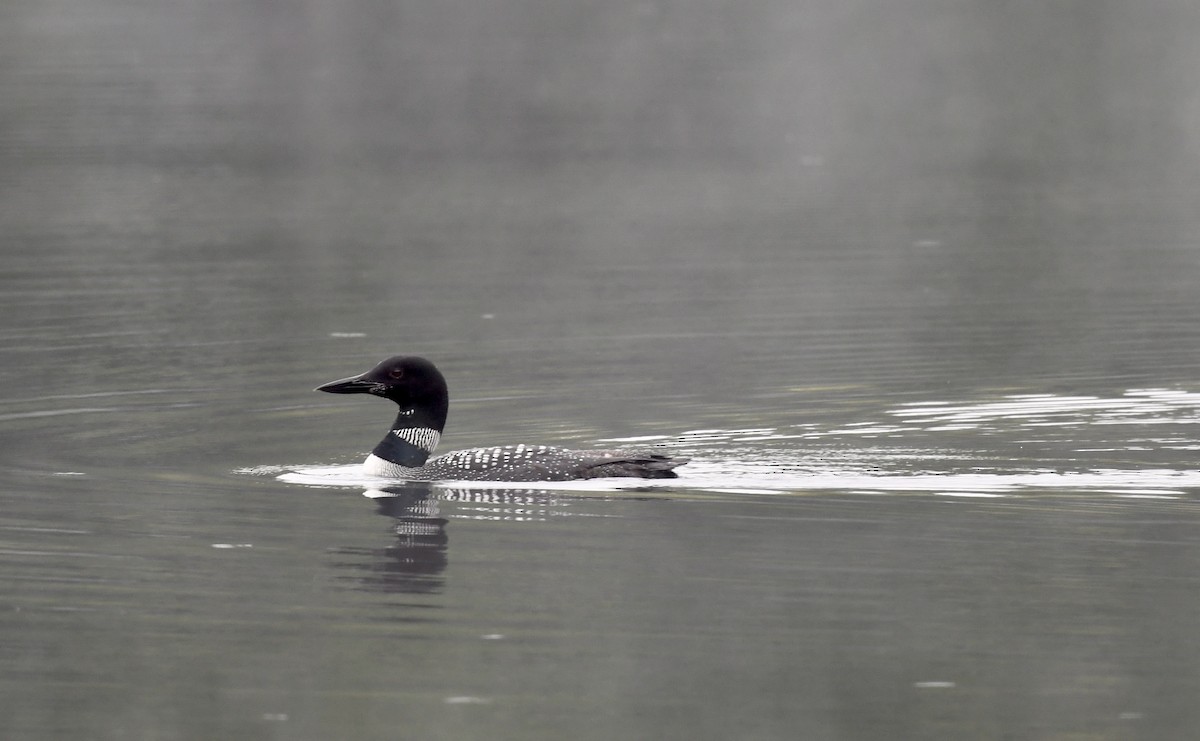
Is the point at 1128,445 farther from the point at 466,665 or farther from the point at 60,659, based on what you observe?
the point at 60,659

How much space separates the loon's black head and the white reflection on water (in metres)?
0.47

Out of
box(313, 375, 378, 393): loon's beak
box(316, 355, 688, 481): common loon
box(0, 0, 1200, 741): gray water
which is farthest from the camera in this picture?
box(313, 375, 378, 393): loon's beak

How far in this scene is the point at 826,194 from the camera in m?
28.1

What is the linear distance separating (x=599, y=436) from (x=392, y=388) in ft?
4.80

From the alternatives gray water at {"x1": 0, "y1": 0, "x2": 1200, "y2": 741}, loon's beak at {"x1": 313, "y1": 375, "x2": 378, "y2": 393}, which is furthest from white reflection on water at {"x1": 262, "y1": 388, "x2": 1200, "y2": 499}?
loon's beak at {"x1": 313, "y1": 375, "x2": 378, "y2": 393}

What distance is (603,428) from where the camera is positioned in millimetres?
12359

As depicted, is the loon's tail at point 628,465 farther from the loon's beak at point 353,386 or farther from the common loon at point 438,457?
the loon's beak at point 353,386

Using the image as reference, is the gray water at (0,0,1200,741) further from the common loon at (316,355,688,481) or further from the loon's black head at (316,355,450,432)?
the loon's black head at (316,355,450,432)

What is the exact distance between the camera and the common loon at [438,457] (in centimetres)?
1066

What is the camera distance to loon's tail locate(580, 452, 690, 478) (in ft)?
34.8

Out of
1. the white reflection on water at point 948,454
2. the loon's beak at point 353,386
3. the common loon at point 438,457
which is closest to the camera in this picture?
the white reflection on water at point 948,454

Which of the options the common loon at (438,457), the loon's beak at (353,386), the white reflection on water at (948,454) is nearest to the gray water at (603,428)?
the white reflection on water at (948,454)

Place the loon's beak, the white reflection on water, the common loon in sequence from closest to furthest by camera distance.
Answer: the white reflection on water, the common loon, the loon's beak

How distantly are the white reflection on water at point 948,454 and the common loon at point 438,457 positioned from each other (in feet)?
0.23
